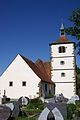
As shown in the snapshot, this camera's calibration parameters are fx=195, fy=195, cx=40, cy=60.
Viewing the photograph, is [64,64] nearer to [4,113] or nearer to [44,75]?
[44,75]

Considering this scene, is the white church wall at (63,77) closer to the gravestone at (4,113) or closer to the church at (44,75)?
the church at (44,75)

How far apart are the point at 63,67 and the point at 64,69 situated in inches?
16.5

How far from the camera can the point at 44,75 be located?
3388cm

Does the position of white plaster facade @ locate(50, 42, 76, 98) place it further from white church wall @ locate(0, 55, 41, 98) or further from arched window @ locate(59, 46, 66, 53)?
white church wall @ locate(0, 55, 41, 98)

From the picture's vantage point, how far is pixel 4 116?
12.0 metres

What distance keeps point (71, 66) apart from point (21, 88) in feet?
34.2

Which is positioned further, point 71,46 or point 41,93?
point 71,46

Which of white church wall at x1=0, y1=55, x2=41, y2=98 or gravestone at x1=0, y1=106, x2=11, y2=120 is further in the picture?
white church wall at x1=0, y1=55, x2=41, y2=98

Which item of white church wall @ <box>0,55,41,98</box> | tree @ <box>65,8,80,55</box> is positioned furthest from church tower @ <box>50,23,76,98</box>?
tree @ <box>65,8,80,55</box>

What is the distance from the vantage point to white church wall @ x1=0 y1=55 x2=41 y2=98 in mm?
29172

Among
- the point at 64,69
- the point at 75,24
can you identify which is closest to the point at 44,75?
the point at 64,69

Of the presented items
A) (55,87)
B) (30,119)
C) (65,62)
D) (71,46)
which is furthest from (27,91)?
(30,119)

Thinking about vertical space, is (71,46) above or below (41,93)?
above

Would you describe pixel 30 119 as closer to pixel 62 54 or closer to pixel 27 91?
pixel 27 91
